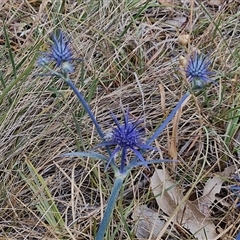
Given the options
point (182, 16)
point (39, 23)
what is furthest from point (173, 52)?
point (39, 23)

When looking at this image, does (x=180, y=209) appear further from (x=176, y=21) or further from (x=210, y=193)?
(x=176, y=21)

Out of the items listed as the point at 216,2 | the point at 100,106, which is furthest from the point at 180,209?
the point at 216,2

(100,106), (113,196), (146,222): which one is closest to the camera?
(113,196)

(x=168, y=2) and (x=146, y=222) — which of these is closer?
(x=146, y=222)

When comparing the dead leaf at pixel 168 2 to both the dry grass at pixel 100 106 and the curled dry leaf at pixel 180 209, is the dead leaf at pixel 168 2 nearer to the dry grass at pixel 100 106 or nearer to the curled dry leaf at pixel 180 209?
the dry grass at pixel 100 106

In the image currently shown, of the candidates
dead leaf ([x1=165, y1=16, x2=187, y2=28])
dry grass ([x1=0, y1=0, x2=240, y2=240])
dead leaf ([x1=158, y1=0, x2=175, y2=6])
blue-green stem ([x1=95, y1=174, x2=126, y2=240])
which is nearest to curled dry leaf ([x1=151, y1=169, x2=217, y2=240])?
dry grass ([x1=0, y1=0, x2=240, y2=240])

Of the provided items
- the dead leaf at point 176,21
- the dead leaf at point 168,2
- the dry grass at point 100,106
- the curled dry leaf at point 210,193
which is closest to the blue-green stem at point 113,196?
the dry grass at point 100,106
